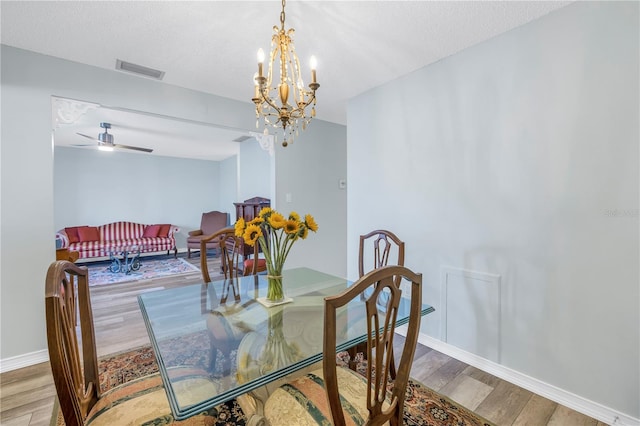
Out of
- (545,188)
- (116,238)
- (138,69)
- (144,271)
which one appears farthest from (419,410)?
(116,238)

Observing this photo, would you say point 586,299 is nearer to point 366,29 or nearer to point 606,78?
point 606,78

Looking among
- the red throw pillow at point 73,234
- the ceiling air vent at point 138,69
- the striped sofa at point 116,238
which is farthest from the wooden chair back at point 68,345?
the red throw pillow at point 73,234

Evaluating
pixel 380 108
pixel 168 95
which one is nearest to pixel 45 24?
pixel 168 95

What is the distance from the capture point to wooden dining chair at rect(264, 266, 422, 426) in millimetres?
830

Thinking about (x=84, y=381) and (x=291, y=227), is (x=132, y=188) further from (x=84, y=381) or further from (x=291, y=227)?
(x=291, y=227)

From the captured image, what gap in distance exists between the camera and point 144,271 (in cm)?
511

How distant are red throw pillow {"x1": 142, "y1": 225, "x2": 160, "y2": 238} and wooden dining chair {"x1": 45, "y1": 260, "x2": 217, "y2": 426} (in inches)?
230

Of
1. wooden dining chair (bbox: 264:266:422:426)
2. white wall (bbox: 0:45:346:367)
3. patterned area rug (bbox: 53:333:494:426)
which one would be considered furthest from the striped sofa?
wooden dining chair (bbox: 264:266:422:426)

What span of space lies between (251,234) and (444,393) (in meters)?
1.54

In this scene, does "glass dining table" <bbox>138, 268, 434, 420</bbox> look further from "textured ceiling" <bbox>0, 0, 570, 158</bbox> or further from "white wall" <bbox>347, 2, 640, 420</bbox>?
"textured ceiling" <bbox>0, 0, 570, 158</bbox>

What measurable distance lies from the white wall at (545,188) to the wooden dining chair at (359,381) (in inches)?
51.1

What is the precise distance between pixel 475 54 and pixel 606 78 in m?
0.79

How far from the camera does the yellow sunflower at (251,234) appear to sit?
57.1 inches

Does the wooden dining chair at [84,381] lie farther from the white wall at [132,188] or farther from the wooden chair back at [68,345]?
the white wall at [132,188]
